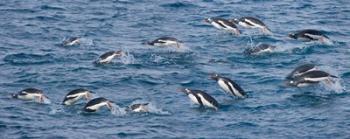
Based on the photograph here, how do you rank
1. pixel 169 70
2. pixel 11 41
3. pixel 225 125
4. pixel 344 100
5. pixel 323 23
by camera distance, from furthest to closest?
pixel 323 23
pixel 11 41
pixel 169 70
pixel 344 100
pixel 225 125

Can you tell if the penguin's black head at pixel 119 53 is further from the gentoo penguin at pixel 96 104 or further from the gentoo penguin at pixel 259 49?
the gentoo penguin at pixel 96 104

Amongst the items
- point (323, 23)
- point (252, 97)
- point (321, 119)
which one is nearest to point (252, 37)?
point (323, 23)

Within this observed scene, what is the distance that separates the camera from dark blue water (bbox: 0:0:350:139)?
21.7 m

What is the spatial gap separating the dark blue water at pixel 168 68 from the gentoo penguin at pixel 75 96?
25cm

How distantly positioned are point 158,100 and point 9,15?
1299 cm

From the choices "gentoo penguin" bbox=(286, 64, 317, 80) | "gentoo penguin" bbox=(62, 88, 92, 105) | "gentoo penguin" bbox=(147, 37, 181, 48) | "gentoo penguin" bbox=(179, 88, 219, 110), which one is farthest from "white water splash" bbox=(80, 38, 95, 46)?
"gentoo penguin" bbox=(286, 64, 317, 80)

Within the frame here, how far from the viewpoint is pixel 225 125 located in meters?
21.8

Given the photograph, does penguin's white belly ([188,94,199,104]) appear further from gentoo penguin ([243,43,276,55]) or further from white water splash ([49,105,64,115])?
gentoo penguin ([243,43,276,55])

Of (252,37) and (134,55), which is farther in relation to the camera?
(252,37)

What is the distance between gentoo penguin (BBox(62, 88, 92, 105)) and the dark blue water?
246mm

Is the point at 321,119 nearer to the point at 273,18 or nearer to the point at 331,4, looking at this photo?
the point at 273,18

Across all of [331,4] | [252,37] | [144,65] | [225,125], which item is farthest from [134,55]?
[331,4]

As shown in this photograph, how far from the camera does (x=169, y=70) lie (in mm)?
27250

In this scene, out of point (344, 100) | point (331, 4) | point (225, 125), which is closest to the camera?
point (225, 125)
